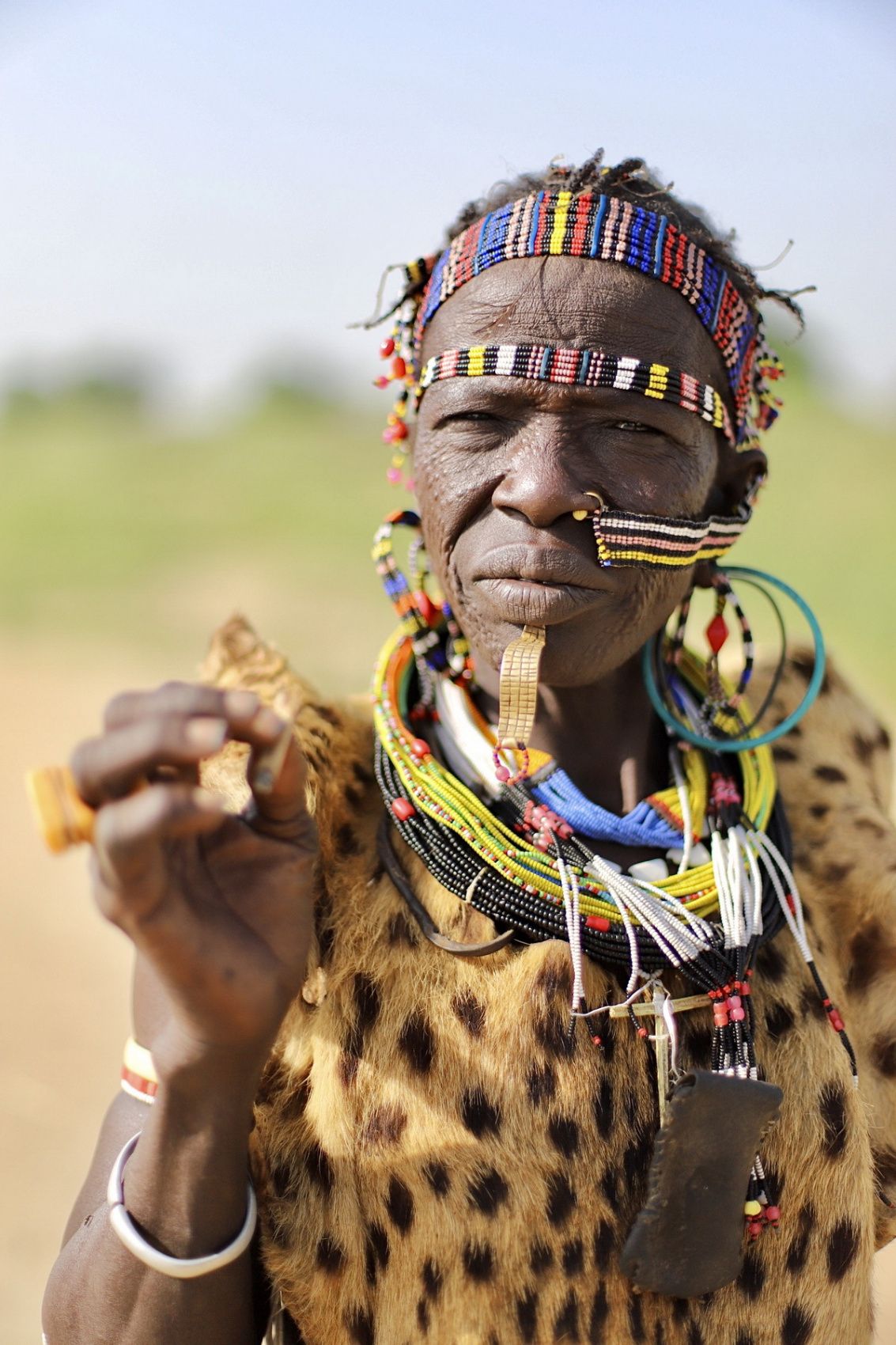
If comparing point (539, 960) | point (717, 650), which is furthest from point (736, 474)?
point (539, 960)

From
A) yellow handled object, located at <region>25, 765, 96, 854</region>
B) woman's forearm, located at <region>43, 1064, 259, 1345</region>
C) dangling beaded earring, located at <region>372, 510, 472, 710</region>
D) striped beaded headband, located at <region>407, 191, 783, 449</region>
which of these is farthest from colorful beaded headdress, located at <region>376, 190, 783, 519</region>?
woman's forearm, located at <region>43, 1064, 259, 1345</region>

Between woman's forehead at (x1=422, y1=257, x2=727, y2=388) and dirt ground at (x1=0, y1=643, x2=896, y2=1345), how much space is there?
3064 mm

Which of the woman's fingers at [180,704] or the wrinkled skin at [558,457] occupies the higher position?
the wrinkled skin at [558,457]

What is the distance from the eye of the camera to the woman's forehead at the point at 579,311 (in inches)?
77.3

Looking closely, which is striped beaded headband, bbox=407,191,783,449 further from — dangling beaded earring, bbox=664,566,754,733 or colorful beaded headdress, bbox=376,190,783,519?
dangling beaded earring, bbox=664,566,754,733

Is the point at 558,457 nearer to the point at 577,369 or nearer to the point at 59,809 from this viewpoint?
the point at 577,369

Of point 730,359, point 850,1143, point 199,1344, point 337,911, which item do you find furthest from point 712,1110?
point 730,359

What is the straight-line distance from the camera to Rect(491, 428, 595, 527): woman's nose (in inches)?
75.1

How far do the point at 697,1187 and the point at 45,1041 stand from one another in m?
4.09

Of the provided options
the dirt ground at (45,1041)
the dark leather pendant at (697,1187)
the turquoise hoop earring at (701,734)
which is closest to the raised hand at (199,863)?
the dark leather pendant at (697,1187)

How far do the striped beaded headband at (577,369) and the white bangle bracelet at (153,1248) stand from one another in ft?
4.17

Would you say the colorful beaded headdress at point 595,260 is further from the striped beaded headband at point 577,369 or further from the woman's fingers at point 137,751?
the woman's fingers at point 137,751

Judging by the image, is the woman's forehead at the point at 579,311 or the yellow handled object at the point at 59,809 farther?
the woman's forehead at the point at 579,311

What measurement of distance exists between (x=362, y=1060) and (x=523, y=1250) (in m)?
0.36
